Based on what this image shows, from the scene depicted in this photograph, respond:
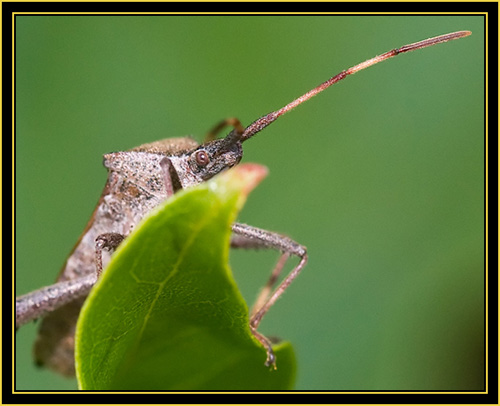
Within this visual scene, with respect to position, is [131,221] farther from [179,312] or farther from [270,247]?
[179,312]

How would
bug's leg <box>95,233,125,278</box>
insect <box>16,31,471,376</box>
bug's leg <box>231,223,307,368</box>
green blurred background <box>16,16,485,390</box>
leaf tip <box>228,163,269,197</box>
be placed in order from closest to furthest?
leaf tip <box>228,163,269,197</box>, bug's leg <box>95,233,125,278</box>, bug's leg <box>231,223,307,368</box>, insect <box>16,31,471,376</box>, green blurred background <box>16,16,485,390</box>

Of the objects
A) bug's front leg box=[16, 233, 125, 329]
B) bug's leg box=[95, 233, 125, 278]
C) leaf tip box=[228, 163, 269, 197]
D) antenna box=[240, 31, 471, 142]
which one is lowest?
bug's front leg box=[16, 233, 125, 329]

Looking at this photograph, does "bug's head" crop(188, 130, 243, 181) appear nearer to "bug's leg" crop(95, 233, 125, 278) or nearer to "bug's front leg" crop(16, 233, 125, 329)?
"bug's leg" crop(95, 233, 125, 278)

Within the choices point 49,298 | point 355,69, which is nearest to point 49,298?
point 49,298

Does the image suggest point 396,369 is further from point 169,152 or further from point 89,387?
point 89,387

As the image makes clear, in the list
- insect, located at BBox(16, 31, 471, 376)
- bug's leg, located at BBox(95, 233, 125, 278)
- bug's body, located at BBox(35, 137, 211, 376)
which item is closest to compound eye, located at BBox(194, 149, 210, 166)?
insect, located at BBox(16, 31, 471, 376)

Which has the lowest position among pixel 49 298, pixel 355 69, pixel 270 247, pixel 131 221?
pixel 49 298
